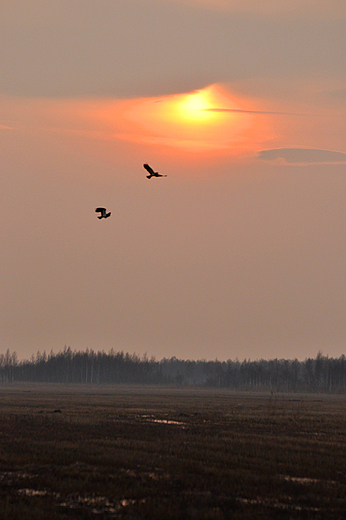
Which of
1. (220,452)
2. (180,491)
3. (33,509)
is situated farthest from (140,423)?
(33,509)

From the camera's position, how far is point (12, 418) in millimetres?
50875

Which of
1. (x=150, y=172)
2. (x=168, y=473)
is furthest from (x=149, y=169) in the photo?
(x=168, y=473)

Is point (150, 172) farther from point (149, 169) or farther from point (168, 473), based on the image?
point (168, 473)

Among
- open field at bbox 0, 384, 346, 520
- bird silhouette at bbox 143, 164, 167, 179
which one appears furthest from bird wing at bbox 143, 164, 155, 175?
open field at bbox 0, 384, 346, 520

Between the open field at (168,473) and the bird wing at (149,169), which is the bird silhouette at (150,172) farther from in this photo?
the open field at (168,473)

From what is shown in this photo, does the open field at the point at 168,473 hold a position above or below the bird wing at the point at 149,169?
below

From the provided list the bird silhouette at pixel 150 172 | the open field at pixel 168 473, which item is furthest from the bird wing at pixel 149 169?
the open field at pixel 168 473

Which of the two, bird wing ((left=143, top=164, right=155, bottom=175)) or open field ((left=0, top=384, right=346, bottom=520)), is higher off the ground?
bird wing ((left=143, top=164, right=155, bottom=175))

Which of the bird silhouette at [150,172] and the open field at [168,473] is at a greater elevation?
the bird silhouette at [150,172]

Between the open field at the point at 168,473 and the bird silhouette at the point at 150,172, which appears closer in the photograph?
A: the open field at the point at 168,473

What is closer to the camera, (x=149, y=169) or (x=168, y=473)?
Result: (x=168, y=473)

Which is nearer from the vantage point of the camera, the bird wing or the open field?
the open field

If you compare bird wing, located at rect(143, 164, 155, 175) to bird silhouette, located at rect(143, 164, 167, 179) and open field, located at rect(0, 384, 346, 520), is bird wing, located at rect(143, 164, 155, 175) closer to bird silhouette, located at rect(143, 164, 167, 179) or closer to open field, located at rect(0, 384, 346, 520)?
bird silhouette, located at rect(143, 164, 167, 179)

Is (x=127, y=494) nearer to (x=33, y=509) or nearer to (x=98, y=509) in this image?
(x=98, y=509)
